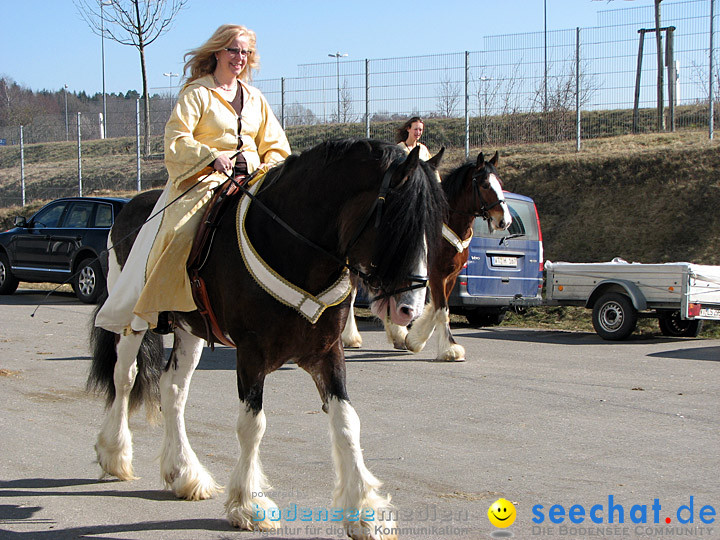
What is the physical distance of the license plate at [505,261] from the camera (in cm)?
1270

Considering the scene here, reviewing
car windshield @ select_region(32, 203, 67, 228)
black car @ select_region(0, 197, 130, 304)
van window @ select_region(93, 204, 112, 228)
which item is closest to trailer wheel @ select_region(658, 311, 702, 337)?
black car @ select_region(0, 197, 130, 304)

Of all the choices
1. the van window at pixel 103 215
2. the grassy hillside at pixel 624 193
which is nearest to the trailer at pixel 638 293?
the grassy hillside at pixel 624 193


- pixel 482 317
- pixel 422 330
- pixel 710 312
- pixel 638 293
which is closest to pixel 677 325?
pixel 710 312

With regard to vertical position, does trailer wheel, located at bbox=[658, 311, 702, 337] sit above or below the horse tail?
below

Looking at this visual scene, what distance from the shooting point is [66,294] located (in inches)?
709

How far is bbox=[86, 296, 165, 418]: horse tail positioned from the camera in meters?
5.55

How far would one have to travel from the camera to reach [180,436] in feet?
16.5

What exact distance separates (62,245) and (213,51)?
12.7 metres

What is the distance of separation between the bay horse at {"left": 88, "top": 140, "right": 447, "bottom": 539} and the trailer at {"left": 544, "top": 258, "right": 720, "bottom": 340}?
7.93 metres

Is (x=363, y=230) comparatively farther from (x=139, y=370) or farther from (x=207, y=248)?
(x=139, y=370)

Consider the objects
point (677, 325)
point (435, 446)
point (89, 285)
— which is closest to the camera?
point (435, 446)

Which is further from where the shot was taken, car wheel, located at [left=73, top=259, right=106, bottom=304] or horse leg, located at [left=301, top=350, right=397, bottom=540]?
car wheel, located at [left=73, top=259, right=106, bottom=304]

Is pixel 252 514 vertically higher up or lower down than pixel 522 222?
lower down

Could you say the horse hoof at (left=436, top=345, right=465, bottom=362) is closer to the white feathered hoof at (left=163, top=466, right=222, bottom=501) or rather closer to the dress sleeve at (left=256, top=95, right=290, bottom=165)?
the dress sleeve at (left=256, top=95, right=290, bottom=165)
